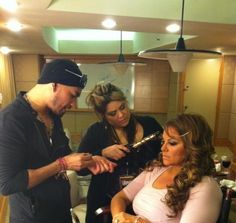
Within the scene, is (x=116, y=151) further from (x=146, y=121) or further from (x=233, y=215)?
(x=233, y=215)

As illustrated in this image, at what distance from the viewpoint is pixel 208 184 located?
3.49ft

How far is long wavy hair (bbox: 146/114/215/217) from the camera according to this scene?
1078 millimetres

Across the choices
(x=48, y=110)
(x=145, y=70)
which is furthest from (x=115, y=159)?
(x=145, y=70)

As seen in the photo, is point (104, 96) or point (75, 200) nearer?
point (104, 96)

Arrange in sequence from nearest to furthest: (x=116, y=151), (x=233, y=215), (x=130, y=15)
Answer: (x=116, y=151)
(x=130, y=15)
(x=233, y=215)

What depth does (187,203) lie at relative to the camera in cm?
106

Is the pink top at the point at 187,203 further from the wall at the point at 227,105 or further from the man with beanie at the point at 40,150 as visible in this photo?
the wall at the point at 227,105

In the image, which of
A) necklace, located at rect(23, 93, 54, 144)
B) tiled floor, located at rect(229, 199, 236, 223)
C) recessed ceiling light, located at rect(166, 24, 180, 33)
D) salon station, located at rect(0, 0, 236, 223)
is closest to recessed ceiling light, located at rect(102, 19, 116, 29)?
recessed ceiling light, located at rect(166, 24, 180, 33)

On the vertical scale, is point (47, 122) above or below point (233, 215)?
above

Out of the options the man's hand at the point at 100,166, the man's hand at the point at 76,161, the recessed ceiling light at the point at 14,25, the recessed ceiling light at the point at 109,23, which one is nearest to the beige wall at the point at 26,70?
the recessed ceiling light at the point at 14,25

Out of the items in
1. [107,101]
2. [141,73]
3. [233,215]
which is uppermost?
[141,73]

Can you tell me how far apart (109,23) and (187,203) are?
1683 millimetres

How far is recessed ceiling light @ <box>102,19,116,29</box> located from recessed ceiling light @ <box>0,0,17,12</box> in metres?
0.74

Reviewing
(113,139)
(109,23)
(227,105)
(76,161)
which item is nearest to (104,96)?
(113,139)
